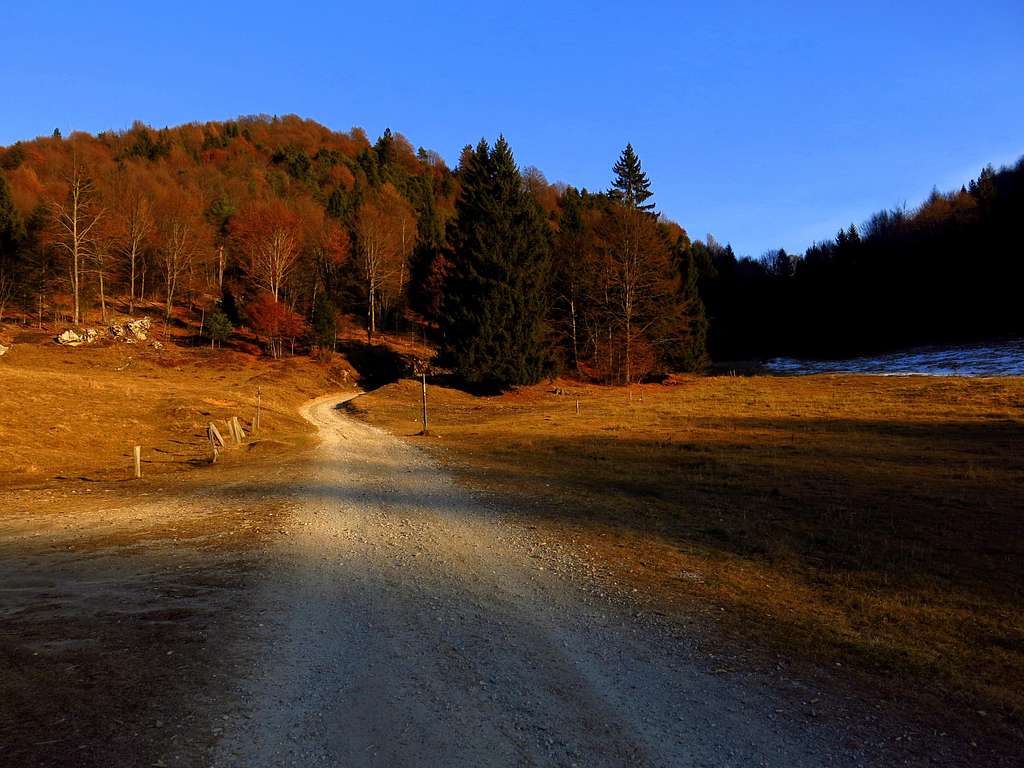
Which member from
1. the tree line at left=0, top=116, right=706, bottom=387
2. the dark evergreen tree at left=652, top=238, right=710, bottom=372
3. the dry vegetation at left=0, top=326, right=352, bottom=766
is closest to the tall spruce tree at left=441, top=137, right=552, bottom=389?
the tree line at left=0, top=116, right=706, bottom=387

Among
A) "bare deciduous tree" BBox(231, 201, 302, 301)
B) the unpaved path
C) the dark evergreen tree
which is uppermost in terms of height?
"bare deciduous tree" BBox(231, 201, 302, 301)

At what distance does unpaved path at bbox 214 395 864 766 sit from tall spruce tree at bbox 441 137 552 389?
36.4 m

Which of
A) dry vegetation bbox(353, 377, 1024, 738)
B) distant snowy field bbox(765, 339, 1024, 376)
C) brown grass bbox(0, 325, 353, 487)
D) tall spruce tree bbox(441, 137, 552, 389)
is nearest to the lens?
dry vegetation bbox(353, 377, 1024, 738)

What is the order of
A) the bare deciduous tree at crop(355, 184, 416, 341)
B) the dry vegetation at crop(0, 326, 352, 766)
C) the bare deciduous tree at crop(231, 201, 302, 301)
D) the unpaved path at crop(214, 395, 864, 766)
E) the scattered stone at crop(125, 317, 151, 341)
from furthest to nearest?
the bare deciduous tree at crop(355, 184, 416, 341)
the bare deciduous tree at crop(231, 201, 302, 301)
the scattered stone at crop(125, 317, 151, 341)
the dry vegetation at crop(0, 326, 352, 766)
the unpaved path at crop(214, 395, 864, 766)

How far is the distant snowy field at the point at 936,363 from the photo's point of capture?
5228 cm

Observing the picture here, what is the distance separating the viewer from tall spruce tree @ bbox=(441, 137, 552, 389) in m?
44.7

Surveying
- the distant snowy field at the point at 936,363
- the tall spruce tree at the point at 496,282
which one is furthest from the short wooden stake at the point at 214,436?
the distant snowy field at the point at 936,363

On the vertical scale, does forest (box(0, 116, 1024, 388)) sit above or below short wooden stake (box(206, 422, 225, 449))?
above

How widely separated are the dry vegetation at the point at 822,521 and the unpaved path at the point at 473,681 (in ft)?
4.21

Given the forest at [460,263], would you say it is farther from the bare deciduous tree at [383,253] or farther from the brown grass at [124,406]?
the brown grass at [124,406]

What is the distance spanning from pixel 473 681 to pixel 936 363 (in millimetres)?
71570

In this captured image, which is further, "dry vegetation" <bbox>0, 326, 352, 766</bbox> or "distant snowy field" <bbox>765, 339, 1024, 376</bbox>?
"distant snowy field" <bbox>765, 339, 1024, 376</bbox>

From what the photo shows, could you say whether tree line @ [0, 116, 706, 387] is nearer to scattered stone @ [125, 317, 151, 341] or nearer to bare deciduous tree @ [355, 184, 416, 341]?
bare deciduous tree @ [355, 184, 416, 341]

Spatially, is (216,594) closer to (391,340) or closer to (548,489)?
(548,489)
